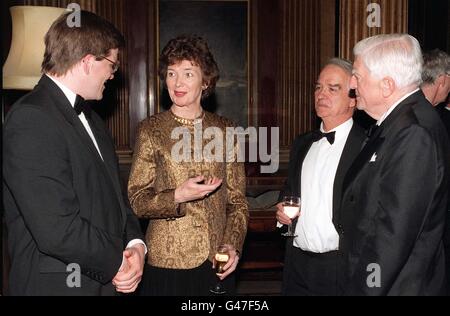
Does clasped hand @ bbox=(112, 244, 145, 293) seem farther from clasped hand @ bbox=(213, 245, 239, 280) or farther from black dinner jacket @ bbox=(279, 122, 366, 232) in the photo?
black dinner jacket @ bbox=(279, 122, 366, 232)

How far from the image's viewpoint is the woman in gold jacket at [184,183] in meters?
2.62

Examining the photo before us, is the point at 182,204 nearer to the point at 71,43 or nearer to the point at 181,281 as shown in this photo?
the point at 181,281

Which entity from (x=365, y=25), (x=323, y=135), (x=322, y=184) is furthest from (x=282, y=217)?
(x=365, y=25)

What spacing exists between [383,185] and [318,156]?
905mm

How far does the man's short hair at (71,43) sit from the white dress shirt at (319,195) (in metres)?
1.27

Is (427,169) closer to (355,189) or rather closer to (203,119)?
(355,189)

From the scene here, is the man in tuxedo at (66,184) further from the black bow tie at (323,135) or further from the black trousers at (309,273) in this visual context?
the black bow tie at (323,135)

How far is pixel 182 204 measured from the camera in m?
2.60

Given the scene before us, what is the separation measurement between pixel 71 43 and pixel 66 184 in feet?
1.79

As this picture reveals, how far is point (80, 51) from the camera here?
209 centimetres

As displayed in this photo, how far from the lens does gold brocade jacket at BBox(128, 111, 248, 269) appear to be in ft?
8.59

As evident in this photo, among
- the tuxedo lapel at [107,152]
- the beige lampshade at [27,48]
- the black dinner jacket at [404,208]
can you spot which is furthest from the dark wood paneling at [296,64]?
the black dinner jacket at [404,208]

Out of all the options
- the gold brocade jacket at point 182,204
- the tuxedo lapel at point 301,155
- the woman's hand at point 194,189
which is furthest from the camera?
the tuxedo lapel at point 301,155
